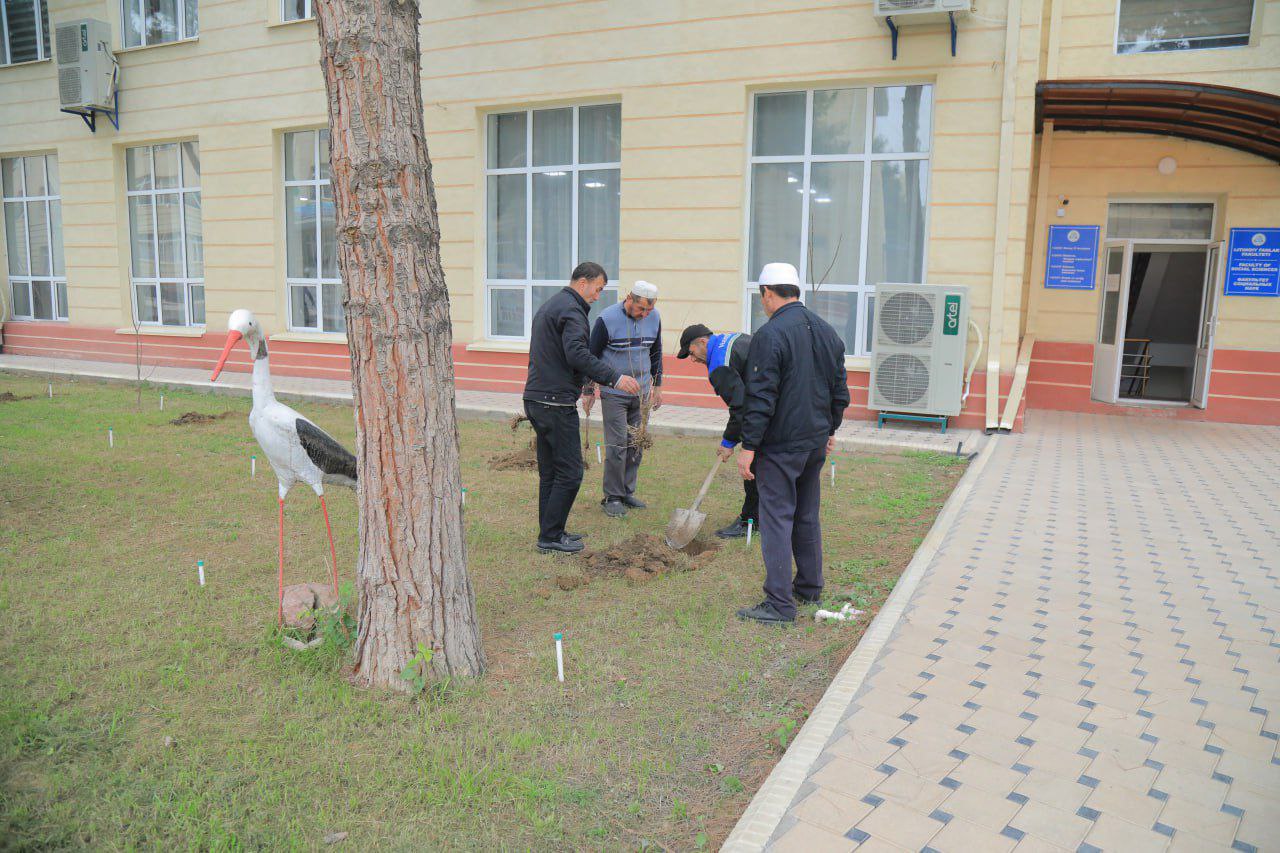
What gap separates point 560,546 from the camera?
5.84 m

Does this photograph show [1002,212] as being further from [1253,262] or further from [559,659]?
[559,659]

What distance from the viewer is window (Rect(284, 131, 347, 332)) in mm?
14156

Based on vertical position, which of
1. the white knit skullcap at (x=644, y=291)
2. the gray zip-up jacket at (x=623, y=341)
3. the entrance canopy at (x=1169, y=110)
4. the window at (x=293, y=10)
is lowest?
the gray zip-up jacket at (x=623, y=341)

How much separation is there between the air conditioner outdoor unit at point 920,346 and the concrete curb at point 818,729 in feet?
15.1

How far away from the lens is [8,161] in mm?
17484

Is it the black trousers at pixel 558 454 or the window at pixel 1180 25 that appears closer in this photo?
the black trousers at pixel 558 454

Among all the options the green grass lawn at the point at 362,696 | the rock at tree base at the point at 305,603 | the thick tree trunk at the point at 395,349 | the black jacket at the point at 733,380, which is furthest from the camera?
the black jacket at the point at 733,380

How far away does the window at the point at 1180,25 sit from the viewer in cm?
1057

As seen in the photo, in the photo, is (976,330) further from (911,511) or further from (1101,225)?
(911,511)

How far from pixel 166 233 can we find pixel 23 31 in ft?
18.6

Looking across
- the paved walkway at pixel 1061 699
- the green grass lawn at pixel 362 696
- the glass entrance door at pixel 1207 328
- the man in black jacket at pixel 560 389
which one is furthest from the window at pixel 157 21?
the glass entrance door at pixel 1207 328

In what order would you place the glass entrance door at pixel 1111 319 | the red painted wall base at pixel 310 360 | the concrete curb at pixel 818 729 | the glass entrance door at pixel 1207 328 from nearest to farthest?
the concrete curb at pixel 818 729
the red painted wall base at pixel 310 360
the glass entrance door at pixel 1207 328
the glass entrance door at pixel 1111 319

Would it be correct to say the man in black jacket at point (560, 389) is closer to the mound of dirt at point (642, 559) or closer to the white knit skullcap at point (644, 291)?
the mound of dirt at point (642, 559)

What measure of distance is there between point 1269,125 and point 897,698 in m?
9.49
